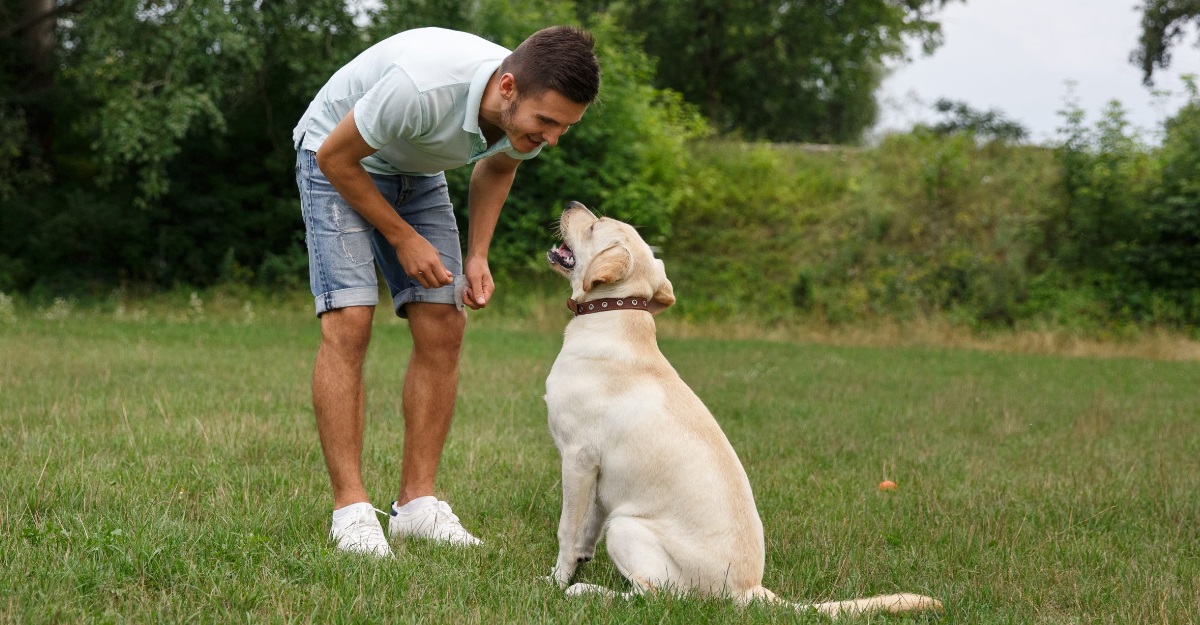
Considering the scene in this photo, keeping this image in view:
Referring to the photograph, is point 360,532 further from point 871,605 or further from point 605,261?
point 871,605

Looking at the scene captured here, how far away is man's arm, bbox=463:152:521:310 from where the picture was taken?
14.7 feet

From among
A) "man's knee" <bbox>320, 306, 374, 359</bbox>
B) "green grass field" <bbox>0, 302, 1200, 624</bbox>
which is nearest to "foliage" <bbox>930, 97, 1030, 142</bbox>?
"green grass field" <bbox>0, 302, 1200, 624</bbox>

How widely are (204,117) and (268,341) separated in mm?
8481

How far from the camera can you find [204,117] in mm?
19266

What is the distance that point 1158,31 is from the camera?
100ft

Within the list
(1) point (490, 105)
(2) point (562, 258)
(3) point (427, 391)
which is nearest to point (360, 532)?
(3) point (427, 391)

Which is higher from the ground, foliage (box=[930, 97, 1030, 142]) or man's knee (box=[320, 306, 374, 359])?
foliage (box=[930, 97, 1030, 142])

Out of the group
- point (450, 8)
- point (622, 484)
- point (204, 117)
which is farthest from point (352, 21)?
point (622, 484)

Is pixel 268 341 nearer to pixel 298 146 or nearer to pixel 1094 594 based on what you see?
pixel 298 146

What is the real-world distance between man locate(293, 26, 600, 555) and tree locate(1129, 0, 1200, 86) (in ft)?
106

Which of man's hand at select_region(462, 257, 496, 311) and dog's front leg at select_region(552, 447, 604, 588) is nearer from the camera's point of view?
dog's front leg at select_region(552, 447, 604, 588)

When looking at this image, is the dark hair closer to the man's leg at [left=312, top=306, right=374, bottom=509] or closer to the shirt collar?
the shirt collar

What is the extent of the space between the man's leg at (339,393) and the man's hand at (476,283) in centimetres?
46

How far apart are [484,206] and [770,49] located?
26776mm
